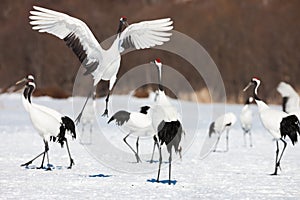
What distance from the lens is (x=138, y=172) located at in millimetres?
8750

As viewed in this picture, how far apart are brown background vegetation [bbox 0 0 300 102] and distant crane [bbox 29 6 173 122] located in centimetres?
1787

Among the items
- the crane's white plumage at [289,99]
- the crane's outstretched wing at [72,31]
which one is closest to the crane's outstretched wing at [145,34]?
the crane's outstretched wing at [72,31]

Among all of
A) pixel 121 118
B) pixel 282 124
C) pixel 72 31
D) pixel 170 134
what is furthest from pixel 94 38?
pixel 282 124

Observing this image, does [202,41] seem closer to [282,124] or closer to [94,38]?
[282,124]

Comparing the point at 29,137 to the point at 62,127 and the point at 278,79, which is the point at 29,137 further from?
the point at 278,79

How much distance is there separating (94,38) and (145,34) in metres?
0.71

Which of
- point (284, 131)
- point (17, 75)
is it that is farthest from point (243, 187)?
point (17, 75)

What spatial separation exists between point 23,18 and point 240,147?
88.9 ft

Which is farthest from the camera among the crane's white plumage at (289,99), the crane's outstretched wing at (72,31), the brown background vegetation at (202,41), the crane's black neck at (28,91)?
the brown background vegetation at (202,41)

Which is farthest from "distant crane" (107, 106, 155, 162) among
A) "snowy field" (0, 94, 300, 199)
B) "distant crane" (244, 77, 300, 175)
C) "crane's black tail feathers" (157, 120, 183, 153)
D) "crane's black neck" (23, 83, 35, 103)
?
"crane's black tail feathers" (157, 120, 183, 153)

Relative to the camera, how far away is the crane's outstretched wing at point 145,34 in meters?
8.34

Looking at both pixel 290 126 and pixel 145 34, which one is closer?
pixel 145 34

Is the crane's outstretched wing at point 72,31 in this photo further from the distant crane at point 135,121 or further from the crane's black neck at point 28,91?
the distant crane at point 135,121

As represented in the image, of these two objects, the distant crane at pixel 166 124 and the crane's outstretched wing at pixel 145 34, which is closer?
the distant crane at pixel 166 124
